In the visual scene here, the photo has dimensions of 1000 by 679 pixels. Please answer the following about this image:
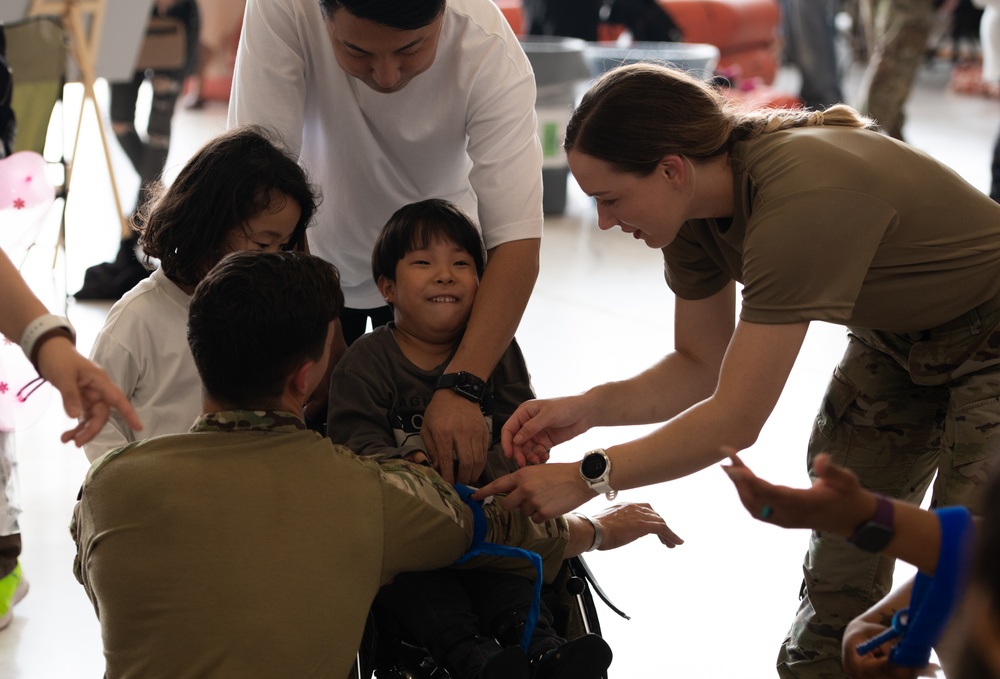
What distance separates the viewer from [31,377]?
2.40 meters

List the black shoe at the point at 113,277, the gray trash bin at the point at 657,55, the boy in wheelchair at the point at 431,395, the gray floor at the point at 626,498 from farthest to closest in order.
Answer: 1. the gray trash bin at the point at 657,55
2. the black shoe at the point at 113,277
3. the gray floor at the point at 626,498
4. the boy in wheelchair at the point at 431,395

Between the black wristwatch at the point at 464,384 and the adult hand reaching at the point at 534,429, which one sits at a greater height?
the black wristwatch at the point at 464,384

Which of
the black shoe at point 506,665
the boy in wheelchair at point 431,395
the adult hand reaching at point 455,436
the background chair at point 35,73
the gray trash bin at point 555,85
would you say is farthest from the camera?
the gray trash bin at point 555,85

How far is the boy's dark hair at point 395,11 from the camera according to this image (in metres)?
1.71

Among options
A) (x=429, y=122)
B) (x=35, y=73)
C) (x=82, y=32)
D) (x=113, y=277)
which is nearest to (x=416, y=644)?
(x=429, y=122)

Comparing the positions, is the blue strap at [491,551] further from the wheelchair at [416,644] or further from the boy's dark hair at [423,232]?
the boy's dark hair at [423,232]

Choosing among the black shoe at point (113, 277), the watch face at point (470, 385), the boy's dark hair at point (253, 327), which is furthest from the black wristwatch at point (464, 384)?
the black shoe at point (113, 277)

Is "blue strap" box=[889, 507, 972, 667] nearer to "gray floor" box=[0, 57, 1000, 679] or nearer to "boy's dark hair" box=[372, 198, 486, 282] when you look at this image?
"gray floor" box=[0, 57, 1000, 679]

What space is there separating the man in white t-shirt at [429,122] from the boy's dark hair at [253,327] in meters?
0.39

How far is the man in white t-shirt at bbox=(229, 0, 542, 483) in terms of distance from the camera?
1812 millimetres

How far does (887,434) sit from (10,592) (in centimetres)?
182

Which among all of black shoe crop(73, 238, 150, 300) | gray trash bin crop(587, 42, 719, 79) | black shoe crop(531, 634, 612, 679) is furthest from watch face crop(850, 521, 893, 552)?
gray trash bin crop(587, 42, 719, 79)

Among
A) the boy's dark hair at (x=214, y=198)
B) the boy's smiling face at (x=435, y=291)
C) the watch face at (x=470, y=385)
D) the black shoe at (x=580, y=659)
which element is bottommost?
the black shoe at (x=580, y=659)

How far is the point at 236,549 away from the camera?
135cm
